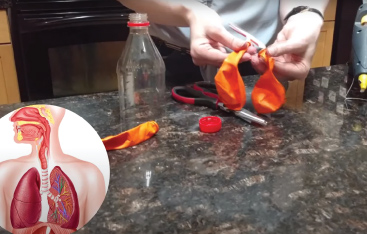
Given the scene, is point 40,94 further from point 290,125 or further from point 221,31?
point 290,125

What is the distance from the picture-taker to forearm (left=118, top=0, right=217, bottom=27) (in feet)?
2.98

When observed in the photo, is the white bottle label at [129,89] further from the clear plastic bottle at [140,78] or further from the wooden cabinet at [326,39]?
the wooden cabinet at [326,39]

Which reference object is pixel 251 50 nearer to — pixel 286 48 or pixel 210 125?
pixel 286 48

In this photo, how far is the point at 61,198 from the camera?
40cm

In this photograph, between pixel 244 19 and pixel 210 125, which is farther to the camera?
pixel 244 19

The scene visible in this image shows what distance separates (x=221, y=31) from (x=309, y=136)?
277mm

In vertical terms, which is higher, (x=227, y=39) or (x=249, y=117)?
(x=227, y=39)

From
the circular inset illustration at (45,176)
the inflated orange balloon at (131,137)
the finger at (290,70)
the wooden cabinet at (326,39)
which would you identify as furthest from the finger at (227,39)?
the wooden cabinet at (326,39)

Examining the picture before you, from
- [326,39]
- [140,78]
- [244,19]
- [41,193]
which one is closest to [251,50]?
[140,78]

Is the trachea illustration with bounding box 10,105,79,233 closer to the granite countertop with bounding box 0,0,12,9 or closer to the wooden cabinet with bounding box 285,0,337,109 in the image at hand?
the granite countertop with bounding box 0,0,12,9

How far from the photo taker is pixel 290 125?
28.6 inches

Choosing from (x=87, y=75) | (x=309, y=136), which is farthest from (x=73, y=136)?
(x=87, y=75)

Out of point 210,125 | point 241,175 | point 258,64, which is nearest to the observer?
point 241,175

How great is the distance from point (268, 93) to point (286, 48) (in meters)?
0.11
